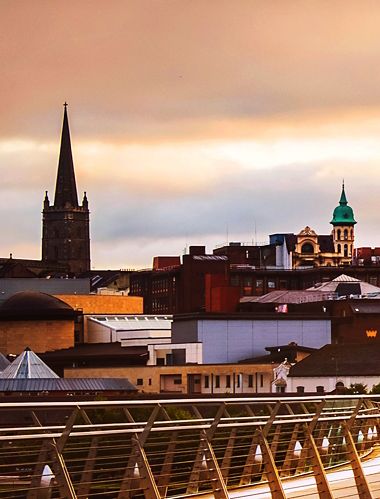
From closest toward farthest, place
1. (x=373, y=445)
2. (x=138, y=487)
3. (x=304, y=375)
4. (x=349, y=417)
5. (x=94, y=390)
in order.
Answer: (x=138, y=487) → (x=349, y=417) → (x=373, y=445) → (x=94, y=390) → (x=304, y=375)

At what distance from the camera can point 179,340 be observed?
17225 cm

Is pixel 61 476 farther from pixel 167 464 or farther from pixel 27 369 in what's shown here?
pixel 27 369

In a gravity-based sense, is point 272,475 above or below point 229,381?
below

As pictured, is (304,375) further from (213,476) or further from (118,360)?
(213,476)

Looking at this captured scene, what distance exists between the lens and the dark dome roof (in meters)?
180

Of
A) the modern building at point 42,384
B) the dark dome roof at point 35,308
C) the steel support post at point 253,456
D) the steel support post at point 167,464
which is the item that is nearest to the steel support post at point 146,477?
the steel support post at point 167,464

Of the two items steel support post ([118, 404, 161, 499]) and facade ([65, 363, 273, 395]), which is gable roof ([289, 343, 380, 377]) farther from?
steel support post ([118, 404, 161, 499])

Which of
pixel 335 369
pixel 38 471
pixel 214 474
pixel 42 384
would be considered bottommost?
pixel 214 474

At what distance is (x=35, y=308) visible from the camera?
593 ft

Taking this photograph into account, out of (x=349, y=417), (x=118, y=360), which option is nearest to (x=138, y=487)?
(x=349, y=417)

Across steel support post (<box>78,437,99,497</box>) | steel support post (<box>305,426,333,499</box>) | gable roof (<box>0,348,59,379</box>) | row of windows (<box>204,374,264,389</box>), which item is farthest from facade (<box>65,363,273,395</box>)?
steel support post (<box>78,437,99,497</box>)

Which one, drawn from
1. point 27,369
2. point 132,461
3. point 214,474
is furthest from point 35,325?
point 132,461

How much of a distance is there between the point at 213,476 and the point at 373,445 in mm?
13500

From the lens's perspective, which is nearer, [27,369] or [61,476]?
[61,476]
